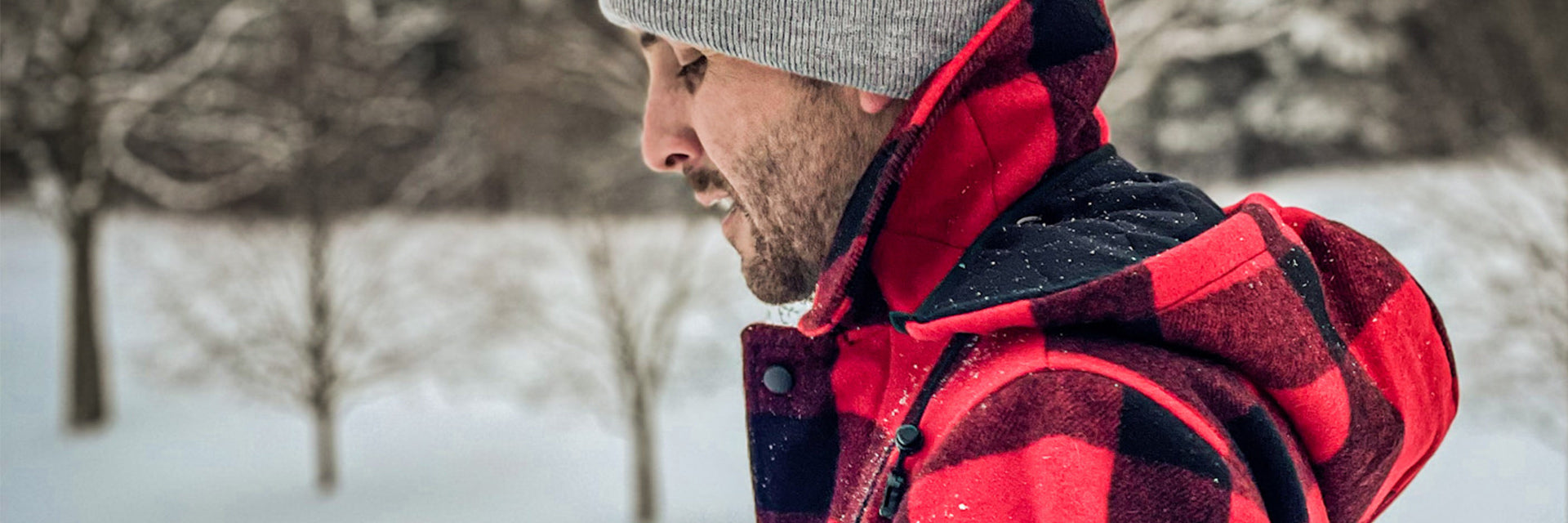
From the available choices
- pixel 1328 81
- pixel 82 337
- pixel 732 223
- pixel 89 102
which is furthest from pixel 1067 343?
pixel 1328 81

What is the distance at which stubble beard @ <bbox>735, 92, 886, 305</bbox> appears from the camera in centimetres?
103

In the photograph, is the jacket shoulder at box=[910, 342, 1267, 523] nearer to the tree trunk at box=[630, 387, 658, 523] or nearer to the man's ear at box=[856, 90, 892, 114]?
the man's ear at box=[856, 90, 892, 114]

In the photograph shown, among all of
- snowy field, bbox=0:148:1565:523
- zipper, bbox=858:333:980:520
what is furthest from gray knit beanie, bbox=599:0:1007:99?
snowy field, bbox=0:148:1565:523

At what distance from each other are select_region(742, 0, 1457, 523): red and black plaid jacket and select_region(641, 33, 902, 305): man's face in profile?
0.08 metres

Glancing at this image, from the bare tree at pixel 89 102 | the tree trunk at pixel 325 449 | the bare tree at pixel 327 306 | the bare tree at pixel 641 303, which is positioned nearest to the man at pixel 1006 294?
the bare tree at pixel 641 303

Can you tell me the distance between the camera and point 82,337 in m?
9.97

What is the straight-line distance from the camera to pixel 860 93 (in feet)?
3.38

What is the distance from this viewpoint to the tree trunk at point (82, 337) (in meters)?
9.88

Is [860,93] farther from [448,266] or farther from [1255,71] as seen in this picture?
[1255,71]

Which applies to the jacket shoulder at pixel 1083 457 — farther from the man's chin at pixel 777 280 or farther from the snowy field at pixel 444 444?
the snowy field at pixel 444 444

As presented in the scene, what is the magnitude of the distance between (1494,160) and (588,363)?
232 inches

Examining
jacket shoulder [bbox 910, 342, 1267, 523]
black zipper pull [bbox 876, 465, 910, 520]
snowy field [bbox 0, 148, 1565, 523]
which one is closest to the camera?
jacket shoulder [bbox 910, 342, 1267, 523]

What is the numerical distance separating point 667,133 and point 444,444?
8.58 m

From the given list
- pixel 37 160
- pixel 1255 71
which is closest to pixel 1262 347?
pixel 37 160
